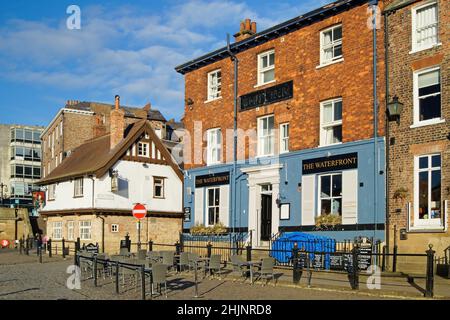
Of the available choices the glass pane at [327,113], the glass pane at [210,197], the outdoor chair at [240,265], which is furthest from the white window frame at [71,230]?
the outdoor chair at [240,265]

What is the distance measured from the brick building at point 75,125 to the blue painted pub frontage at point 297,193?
1069 inches

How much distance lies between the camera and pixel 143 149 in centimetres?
3969

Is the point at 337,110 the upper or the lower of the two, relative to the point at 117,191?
upper

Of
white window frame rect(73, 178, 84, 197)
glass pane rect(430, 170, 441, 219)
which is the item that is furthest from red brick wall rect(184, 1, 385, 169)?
white window frame rect(73, 178, 84, 197)

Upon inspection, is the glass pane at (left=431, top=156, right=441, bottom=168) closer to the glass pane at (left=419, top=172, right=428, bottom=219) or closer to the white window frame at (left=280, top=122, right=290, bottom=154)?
the glass pane at (left=419, top=172, right=428, bottom=219)

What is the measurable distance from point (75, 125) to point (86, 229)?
23.8 metres

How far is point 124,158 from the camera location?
126 feet

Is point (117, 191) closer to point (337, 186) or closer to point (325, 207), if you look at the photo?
point (325, 207)

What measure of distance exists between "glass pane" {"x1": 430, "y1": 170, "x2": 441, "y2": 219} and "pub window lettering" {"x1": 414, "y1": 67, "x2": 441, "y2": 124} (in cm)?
189

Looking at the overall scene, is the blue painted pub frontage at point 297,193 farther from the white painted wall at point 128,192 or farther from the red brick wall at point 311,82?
the white painted wall at point 128,192

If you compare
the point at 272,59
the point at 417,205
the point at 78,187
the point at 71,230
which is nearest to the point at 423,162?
the point at 417,205

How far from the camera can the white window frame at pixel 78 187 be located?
1515 inches

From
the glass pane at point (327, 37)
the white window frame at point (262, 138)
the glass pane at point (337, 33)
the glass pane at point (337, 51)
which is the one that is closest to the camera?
the glass pane at point (337, 51)

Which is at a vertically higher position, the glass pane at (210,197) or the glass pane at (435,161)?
the glass pane at (435,161)
